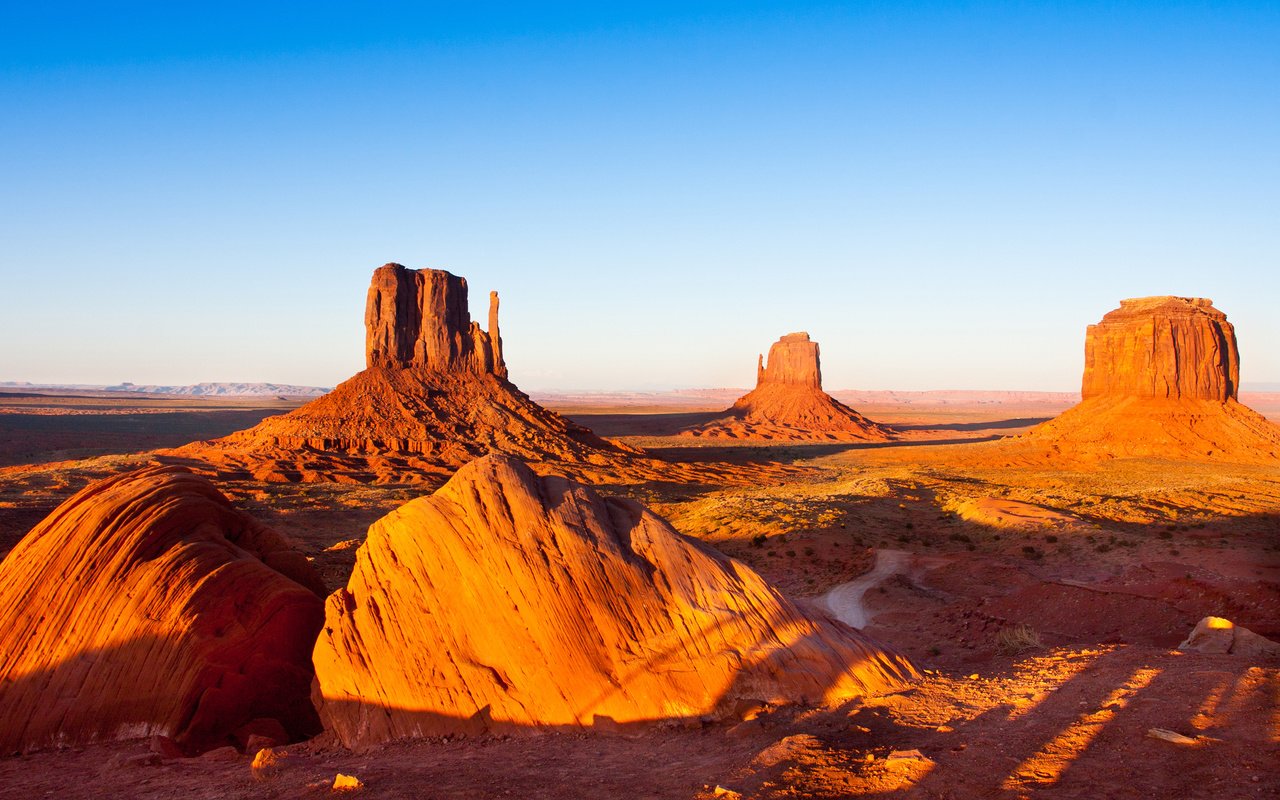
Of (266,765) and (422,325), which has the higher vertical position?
(422,325)

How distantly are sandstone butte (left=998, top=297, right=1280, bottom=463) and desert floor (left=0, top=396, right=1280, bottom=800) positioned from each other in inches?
788

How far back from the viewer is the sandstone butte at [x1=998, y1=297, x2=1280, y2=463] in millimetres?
57344

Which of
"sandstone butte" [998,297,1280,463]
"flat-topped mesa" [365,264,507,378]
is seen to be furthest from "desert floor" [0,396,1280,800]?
"sandstone butte" [998,297,1280,463]

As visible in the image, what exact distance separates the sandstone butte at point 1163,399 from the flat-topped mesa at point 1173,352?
0.08 meters

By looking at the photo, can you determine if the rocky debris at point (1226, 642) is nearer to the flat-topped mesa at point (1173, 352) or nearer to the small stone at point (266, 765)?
the small stone at point (266, 765)

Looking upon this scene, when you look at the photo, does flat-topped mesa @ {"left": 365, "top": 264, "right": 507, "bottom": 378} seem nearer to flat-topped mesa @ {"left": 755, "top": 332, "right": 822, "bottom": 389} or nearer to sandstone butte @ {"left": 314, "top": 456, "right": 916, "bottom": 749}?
sandstone butte @ {"left": 314, "top": 456, "right": 916, "bottom": 749}

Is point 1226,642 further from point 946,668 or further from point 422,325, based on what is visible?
point 422,325

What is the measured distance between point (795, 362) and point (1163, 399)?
5614cm

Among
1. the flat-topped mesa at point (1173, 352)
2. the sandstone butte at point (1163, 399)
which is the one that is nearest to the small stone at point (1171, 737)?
the sandstone butte at point (1163, 399)

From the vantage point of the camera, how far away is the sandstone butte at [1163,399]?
5734 cm

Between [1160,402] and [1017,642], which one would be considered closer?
[1017,642]

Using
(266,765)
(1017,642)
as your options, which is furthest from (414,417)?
(266,765)

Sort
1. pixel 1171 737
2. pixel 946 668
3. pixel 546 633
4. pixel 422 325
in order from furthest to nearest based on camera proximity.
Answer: pixel 422 325 → pixel 946 668 → pixel 546 633 → pixel 1171 737

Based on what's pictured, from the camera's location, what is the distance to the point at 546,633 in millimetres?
9641
